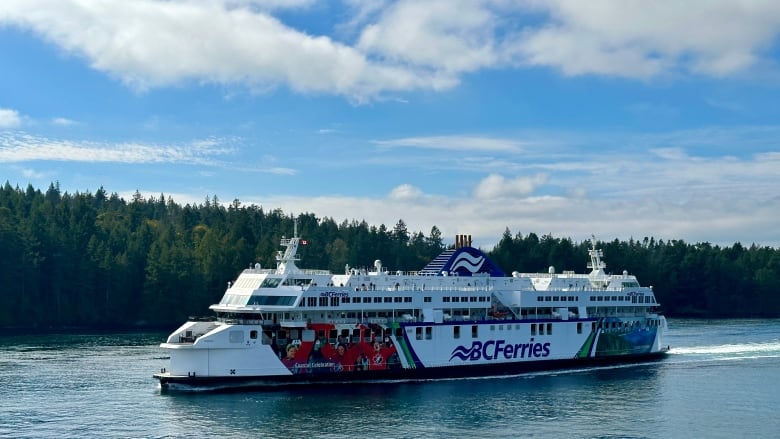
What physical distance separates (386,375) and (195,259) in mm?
62749

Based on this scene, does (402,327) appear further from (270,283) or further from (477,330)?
(270,283)

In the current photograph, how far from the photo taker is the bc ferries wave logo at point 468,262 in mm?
59050

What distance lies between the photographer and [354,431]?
3938cm

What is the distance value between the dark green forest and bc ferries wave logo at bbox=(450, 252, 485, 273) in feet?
164

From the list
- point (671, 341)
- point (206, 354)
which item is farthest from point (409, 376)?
point (671, 341)

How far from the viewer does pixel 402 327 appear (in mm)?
52719

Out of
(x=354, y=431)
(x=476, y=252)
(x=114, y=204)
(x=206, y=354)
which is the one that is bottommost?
(x=354, y=431)

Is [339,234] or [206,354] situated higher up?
[339,234]

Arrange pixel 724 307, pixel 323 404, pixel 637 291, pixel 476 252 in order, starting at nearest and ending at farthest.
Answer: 1. pixel 323 404
2. pixel 476 252
3. pixel 637 291
4. pixel 724 307

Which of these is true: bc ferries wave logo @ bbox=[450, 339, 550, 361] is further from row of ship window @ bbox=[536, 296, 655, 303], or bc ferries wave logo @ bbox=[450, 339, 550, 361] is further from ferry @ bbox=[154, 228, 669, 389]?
row of ship window @ bbox=[536, 296, 655, 303]

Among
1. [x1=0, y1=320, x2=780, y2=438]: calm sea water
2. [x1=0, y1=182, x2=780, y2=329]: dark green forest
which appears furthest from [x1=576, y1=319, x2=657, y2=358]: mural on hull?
[x1=0, y1=182, x2=780, y2=329]: dark green forest

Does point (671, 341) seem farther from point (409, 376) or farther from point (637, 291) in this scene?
point (409, 376)

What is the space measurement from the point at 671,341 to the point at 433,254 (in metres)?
70.8

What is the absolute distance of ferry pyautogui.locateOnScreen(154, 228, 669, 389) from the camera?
47.5 m
